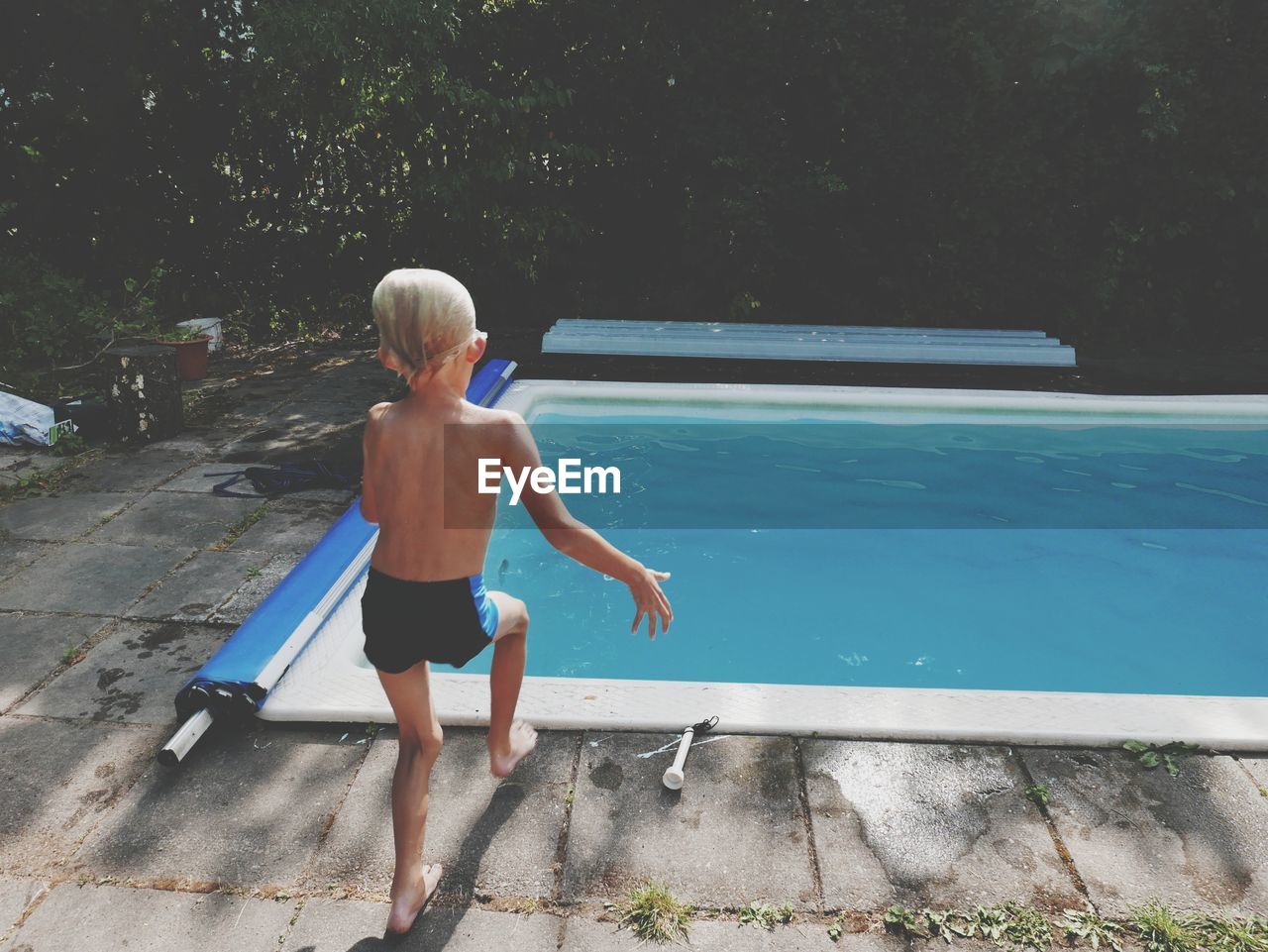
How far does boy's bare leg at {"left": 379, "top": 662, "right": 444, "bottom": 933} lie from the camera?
213cm

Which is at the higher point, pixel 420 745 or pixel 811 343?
pixel 420 745

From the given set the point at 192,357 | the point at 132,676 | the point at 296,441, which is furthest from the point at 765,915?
the point at 192,357

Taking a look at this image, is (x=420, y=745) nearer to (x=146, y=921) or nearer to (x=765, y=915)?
(x=146, y=921)

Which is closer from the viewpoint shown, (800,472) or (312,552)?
(312,552)

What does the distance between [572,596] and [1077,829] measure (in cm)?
272

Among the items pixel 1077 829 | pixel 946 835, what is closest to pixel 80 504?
pixel 946 835

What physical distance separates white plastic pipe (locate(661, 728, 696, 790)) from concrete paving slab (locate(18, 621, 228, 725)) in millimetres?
1679

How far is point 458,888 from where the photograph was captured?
7.47 feet

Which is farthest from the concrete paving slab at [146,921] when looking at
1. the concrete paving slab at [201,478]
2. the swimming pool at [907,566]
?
the concrete paving slab at [201,478]

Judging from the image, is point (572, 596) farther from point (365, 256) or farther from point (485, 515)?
point (365, 256)

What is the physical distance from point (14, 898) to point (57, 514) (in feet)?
9.69

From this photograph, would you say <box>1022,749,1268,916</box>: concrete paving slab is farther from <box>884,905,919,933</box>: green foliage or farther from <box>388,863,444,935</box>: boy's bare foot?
<box>388,863,444,935</box>: boy's bare foot

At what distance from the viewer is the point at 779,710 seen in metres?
2.94

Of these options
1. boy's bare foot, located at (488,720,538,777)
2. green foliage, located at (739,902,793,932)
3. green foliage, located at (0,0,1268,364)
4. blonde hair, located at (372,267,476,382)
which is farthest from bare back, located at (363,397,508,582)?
green foliage, located at (0,0,1268,364)
